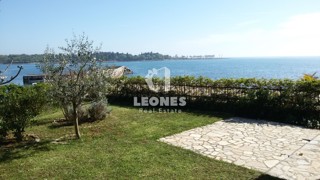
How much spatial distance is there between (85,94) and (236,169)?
498cm

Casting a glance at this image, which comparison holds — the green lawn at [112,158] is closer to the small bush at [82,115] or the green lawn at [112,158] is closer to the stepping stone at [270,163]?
the stepping stone at [270,163]

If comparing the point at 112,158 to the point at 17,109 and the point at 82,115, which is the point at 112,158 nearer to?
the point at 17,109

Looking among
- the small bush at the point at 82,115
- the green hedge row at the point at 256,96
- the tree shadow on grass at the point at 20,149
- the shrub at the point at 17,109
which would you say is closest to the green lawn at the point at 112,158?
the tree shadow on grass at the point at 20,149

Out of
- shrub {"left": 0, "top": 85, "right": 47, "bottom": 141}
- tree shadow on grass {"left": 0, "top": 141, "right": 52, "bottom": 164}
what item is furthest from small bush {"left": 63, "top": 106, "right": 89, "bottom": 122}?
tree shadow on grass {"left": 0, "top": 141, "right": 52, "bottom": 164}

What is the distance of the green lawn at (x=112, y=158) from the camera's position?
578 centimetres

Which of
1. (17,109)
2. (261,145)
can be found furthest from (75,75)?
(261,145)

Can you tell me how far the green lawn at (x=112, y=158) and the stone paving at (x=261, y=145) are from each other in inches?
17.8

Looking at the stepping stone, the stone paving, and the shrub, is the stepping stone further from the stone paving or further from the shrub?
the shrub

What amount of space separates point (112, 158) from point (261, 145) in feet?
13.5

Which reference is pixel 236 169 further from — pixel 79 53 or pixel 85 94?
pixel 79 53

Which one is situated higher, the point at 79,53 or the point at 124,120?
the point at 79,53

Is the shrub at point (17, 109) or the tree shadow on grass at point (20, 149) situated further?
the shrub at point (17, 109)

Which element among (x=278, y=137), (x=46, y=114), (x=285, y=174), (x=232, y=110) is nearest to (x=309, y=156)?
(x=285, y=174)

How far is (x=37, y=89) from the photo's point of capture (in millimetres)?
9555
